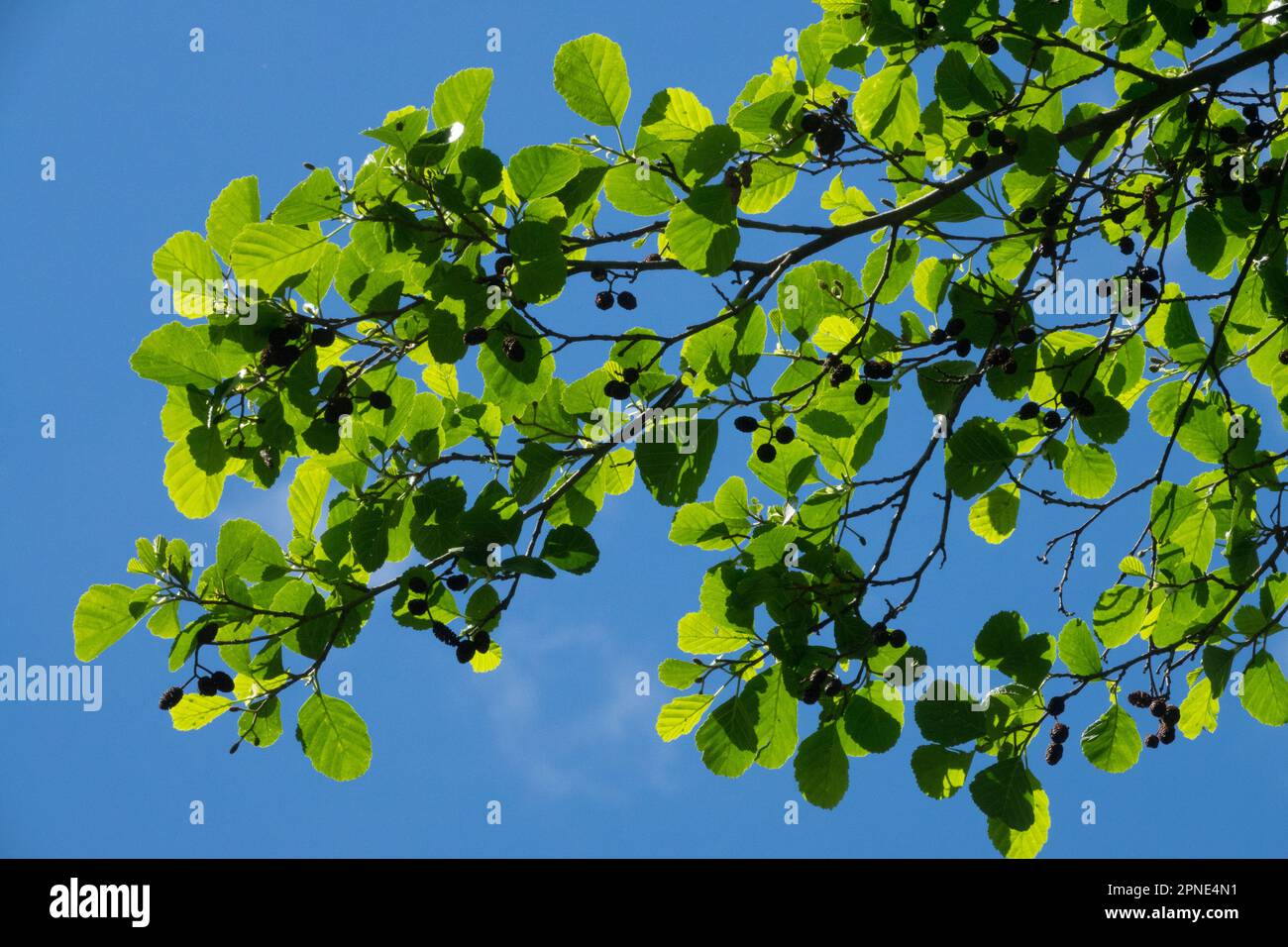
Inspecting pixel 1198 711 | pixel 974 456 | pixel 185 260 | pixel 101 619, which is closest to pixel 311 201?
pixel 185 260

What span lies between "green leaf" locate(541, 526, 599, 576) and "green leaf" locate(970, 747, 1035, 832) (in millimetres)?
1307

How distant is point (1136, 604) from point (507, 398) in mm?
2255

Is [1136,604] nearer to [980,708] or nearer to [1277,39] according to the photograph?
[980,708]

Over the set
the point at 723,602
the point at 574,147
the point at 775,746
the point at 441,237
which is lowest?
the point at 775,746

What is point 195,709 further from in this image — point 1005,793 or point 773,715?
point 1005,793

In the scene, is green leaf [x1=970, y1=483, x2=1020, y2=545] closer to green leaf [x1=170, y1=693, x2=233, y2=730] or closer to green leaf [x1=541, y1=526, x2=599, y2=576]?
green leaf [x1=541, y1=526, x2=599, y2=576]

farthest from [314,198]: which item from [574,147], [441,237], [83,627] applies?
[83,627]

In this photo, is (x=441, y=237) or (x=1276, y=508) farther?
(x=1276, y=508)

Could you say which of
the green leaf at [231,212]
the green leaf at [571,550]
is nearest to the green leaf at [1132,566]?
the green leaf at [571,550]

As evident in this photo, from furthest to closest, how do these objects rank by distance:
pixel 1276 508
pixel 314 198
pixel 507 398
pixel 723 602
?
pixel 1276 508
pixel 507 398
pixel 723 602
pixel 314 198

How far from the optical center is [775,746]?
3248 mm

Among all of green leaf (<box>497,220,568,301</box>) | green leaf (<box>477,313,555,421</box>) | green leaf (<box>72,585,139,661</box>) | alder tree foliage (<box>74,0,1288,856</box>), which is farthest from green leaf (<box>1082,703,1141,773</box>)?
green leaf (<box>72,585,139,661</box>)

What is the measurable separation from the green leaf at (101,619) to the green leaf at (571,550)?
4.36ft

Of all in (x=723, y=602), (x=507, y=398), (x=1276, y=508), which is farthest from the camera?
(x=1276, y=508)
